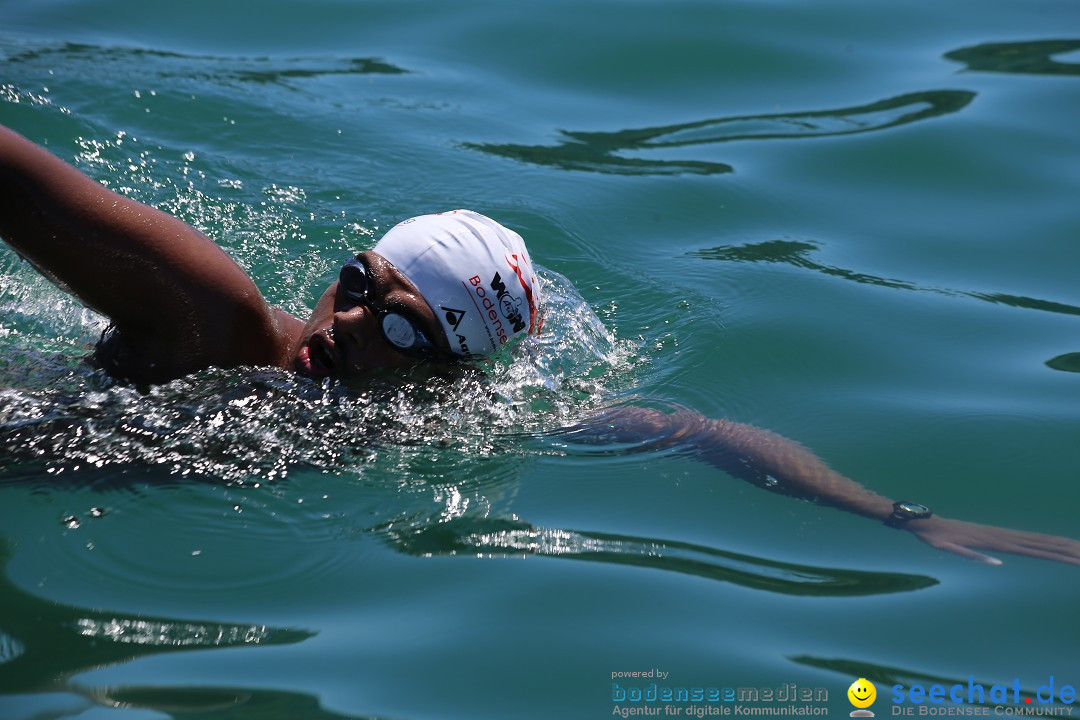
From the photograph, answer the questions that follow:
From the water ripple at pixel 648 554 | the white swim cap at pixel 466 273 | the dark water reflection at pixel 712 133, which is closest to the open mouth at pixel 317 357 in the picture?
the white swim cap at pixel 466 273

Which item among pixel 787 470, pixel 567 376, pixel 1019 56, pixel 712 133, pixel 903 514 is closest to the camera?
pixel 903 514

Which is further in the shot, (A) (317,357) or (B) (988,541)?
(A) (317,357)

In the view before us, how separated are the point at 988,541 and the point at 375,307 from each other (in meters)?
2.43

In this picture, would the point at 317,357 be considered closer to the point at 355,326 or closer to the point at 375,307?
the point at 355,326

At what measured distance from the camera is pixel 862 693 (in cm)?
347

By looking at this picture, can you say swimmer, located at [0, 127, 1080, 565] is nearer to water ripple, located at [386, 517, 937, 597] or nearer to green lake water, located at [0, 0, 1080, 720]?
green lake water, located at [0, 0, 1080, 720]

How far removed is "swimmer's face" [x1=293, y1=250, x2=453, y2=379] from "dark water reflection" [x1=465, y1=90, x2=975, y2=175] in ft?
10.7

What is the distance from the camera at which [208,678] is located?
3.35 metres

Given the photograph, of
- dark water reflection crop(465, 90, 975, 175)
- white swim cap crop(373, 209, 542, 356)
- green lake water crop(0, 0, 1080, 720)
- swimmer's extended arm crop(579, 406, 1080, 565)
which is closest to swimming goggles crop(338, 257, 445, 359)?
white swim cap crop(373, 209, 542, 356)

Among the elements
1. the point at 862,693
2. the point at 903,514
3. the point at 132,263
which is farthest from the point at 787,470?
the point at 132,263

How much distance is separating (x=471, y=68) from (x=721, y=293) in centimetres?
365

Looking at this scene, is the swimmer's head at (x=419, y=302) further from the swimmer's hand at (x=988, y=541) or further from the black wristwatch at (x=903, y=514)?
the swimmer's hand at (x=988, y=541)

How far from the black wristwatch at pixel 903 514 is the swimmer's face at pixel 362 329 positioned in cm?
188

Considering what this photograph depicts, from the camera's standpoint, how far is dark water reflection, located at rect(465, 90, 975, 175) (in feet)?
25.7
